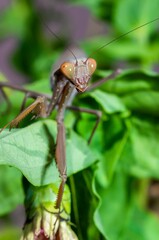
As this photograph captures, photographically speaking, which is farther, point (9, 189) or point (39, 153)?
point (9, 189)

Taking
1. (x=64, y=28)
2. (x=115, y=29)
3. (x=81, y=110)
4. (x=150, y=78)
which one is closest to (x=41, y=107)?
(x=81, y=110)

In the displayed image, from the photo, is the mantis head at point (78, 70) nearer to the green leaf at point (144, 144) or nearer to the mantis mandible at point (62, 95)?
the mantis mandible at point (62, 95)

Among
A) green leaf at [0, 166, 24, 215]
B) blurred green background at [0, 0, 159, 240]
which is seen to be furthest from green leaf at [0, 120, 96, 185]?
green leaf at [0, 166, 24, 215]

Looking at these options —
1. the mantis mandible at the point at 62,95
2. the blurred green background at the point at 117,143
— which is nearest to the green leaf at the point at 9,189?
the blurred green background at the point at 117,143

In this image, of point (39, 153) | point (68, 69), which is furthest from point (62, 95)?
point (39, 153)

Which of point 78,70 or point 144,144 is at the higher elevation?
point 78,70

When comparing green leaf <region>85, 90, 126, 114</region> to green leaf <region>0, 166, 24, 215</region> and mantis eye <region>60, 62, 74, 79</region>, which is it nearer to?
mantis eye <region>60, 62, 74, 79</region>

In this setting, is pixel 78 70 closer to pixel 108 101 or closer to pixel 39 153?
pixel 108 101

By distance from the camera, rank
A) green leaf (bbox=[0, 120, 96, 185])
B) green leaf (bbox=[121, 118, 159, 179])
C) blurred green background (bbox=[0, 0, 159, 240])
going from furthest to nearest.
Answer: green leaf (bbox=[121, 118, 159, 179]) < blurred green background (bbox=[0, 0, 159, 240]) < green leaf (bbox=[0, 120, 96, 185])

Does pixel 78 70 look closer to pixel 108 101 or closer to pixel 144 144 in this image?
pixel 108 101
